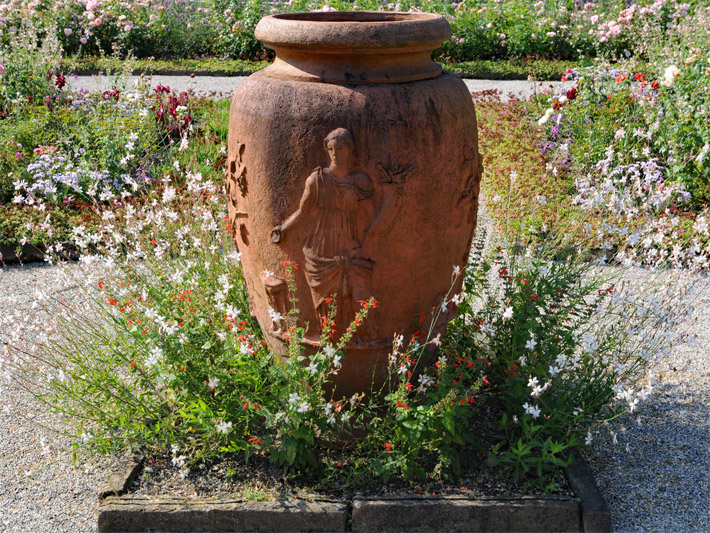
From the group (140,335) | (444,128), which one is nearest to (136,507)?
(140,335)

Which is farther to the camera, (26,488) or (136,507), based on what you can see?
(26,488)

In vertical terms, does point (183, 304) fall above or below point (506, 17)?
below

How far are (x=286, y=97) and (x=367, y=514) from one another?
1.60 metres

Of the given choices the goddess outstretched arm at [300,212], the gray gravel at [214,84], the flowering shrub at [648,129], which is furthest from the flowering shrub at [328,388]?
the gray gravel at [214,84]

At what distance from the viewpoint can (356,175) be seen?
2.60 metres

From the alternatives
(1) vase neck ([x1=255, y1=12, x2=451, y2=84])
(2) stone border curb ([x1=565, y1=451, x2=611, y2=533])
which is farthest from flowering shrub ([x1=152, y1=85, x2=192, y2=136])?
(2) stone border curb ([x1=565, y1=451, x2=611, y2=533])

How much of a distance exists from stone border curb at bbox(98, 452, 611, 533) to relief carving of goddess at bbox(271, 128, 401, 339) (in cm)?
71

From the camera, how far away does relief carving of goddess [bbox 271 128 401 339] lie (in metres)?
2.60

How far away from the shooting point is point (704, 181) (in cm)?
559

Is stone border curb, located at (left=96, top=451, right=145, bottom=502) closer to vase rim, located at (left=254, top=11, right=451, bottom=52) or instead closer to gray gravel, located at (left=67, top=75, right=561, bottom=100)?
vase rim, located at (left=254, top=11, right=451, bottom=52)

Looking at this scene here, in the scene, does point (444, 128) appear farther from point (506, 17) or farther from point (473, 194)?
point (506, 17)

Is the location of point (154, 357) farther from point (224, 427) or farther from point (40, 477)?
point (40, 477)

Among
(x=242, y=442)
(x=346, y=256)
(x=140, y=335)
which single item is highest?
(x=346, y=256)

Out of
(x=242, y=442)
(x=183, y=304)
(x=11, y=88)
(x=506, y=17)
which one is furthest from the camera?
(x=506, y=17)
